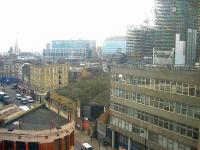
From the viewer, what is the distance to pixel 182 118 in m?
41.2

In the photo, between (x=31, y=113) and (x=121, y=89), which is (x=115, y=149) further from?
(x=31, y=113)

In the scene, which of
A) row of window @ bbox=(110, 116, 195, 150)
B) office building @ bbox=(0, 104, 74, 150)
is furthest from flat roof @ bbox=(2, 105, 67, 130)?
row of window @ bbox=(110, 116, 195, 150)

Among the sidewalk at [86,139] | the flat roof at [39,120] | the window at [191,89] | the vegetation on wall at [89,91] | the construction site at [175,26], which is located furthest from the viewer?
the construction site at [175,26]

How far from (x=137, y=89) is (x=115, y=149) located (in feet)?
40.2

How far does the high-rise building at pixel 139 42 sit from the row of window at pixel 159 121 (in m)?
71.0

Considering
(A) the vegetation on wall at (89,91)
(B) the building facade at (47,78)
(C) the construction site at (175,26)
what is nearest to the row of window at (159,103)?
(A) the vegetation on wall at (89,91)

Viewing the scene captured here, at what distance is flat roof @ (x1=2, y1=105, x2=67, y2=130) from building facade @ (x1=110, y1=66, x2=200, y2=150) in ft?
43.7

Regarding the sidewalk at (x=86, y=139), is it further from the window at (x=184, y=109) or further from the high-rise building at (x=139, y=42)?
the high-rise building at (x=139, y=42)

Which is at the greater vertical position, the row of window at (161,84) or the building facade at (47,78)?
the row of window at (161,84)

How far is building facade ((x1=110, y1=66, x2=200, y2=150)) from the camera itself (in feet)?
132

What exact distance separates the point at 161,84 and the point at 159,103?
2.40 m

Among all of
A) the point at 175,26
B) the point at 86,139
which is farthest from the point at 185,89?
the point at 175,26

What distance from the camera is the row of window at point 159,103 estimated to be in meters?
40.0

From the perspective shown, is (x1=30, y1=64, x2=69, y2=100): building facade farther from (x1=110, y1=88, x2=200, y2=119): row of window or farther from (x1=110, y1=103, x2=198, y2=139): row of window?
(x1=110, y1=88, x2=200, y2=119): row of window
